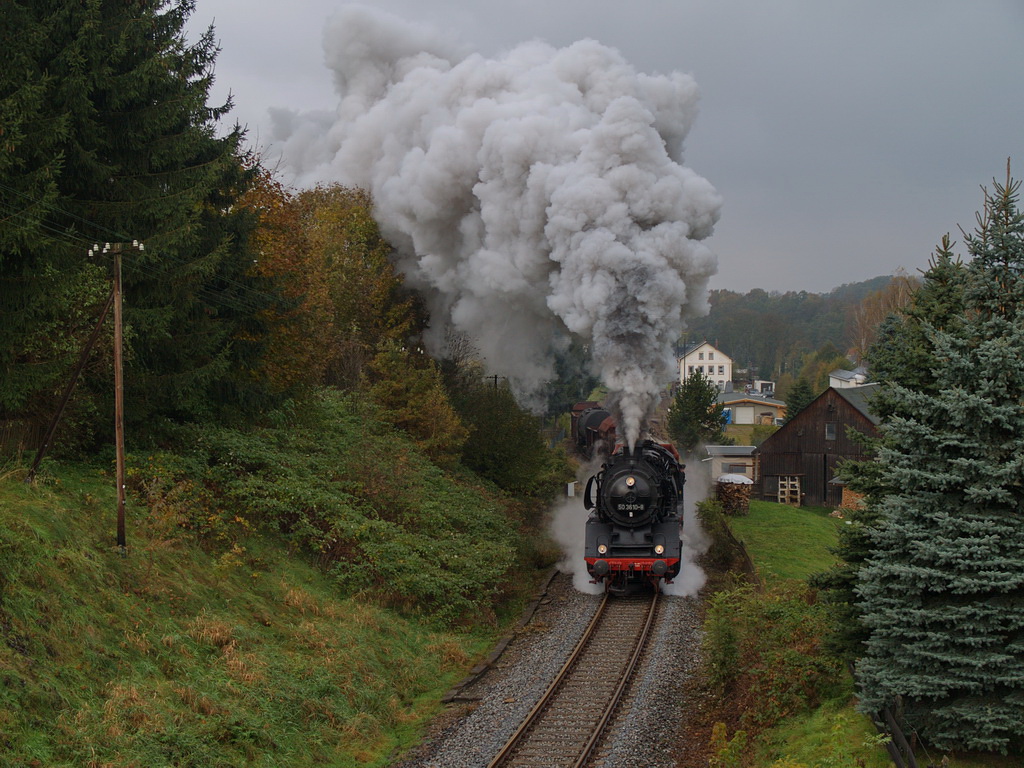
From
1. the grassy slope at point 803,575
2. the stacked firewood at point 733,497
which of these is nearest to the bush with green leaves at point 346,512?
the grassy slope at point 803,575

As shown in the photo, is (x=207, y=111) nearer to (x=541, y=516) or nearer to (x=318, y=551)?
(x=318, y=551)

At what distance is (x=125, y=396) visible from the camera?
538 inches

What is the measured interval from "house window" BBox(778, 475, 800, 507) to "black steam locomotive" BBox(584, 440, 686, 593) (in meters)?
16.9

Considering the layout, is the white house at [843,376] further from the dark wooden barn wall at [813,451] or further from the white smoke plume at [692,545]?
the white smoke plume at [692,545]

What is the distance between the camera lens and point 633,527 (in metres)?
15.9

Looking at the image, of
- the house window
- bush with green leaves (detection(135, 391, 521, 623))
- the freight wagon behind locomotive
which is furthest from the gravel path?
the house window

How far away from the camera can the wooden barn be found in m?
30.5

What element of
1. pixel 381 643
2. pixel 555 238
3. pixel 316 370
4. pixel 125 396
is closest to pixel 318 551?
pixel 381 643

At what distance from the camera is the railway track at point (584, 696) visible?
9.40 m

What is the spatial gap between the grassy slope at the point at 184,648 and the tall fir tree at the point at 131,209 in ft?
7.06

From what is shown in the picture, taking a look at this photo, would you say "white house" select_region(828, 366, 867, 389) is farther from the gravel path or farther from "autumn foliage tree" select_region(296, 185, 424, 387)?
the gravel path

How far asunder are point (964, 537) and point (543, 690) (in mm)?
5750

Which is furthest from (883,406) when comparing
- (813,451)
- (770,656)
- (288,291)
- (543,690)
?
(813,451)

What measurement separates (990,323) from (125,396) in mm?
11766
